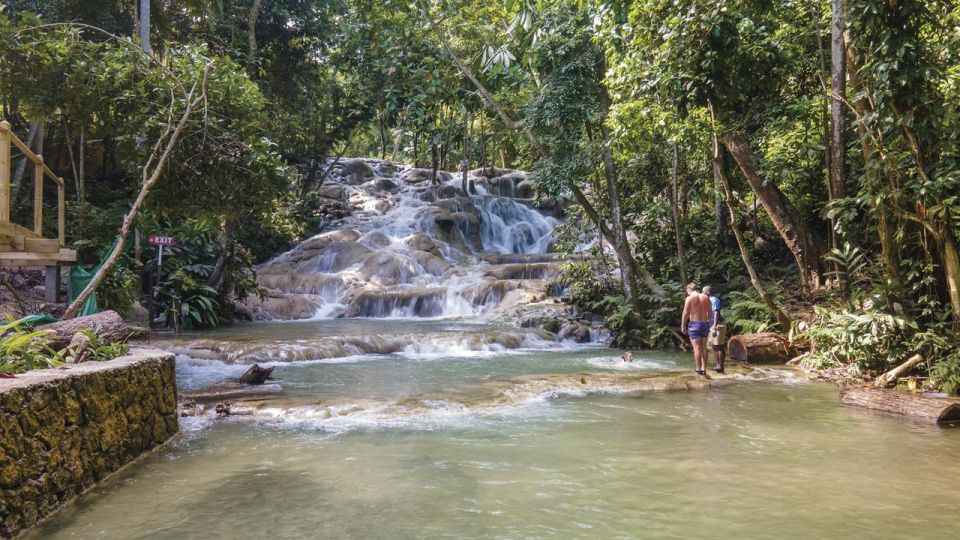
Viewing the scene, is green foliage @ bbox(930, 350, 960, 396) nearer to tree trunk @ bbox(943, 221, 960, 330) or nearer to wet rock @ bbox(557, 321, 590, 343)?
tree trunk @ bbox(943, 221, 960, 330)

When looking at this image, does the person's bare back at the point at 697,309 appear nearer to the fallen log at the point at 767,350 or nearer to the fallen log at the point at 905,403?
the fallen log at the point at 767,350

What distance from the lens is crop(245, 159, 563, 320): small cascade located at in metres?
19.8

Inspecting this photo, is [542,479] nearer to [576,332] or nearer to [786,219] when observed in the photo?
[786,219]

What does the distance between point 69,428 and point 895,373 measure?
1006 cm

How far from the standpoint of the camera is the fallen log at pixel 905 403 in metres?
6.89

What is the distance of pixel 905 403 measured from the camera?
7.41 meters

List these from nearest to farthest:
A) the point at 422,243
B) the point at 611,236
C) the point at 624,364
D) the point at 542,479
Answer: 1. the point at 542,479
2. the point at 624,364
3. the point at 611,236
4. the point at 422,243

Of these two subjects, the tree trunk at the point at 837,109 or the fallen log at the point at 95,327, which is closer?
the fallen log at the point at 95,327

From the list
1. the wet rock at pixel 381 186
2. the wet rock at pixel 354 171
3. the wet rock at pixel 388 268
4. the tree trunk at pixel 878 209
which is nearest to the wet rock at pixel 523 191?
the wet rock at pixel 381 186

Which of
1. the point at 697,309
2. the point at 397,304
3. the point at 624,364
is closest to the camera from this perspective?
the point at 697,309

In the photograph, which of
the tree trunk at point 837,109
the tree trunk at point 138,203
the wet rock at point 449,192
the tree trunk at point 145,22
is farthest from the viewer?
the wet rock at point 449,192

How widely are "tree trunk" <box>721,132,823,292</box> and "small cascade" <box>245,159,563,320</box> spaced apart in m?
Answer: 7.62

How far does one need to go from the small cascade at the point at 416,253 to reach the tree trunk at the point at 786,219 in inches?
300

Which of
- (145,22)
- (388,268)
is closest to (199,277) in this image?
(145,22)
